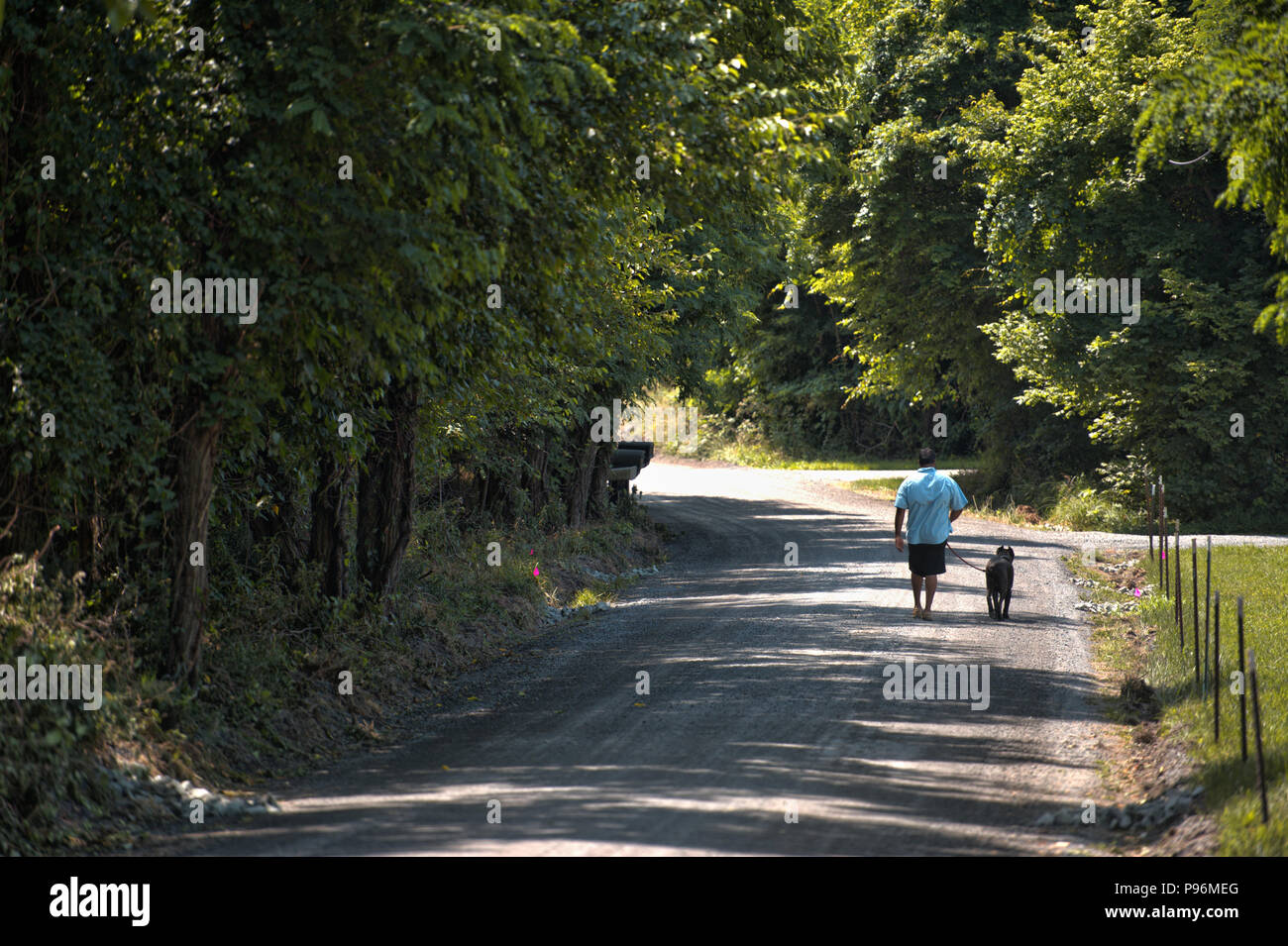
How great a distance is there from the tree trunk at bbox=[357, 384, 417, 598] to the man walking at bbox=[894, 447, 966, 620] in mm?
5709

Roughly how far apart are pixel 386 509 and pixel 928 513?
6.36m

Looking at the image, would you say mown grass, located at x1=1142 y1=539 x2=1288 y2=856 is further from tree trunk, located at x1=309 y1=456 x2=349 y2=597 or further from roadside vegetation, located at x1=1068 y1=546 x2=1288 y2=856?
tree trunk, located at x1=309 y1=456 x2=349 y2=597

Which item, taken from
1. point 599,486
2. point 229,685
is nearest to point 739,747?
point 229,685

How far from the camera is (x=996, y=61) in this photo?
113ft

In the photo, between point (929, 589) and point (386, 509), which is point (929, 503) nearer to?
point (929, 589)

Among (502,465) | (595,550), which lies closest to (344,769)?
(502,465)

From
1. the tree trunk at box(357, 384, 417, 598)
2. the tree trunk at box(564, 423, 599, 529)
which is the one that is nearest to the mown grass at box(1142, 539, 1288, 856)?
the tree trunk at box(357, 384, 417, 598)

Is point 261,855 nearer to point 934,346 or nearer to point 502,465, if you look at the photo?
point 502,465

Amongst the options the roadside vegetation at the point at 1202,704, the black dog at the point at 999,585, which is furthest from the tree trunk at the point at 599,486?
the black dog at the point at 999,585

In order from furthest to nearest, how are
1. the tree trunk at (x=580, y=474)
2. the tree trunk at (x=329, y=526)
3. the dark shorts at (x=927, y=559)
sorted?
the tree trunk at (x=580, y=474)
the dark shorts at (x=927, y=559)
the tree trunk at (x=329, y=526)

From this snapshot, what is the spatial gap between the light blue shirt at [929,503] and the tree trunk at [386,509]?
574 cm

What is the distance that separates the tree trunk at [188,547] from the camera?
32.4 ft

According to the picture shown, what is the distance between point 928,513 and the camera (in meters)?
15.9

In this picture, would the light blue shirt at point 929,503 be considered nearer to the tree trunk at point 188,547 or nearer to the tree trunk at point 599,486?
the tree trunk at point 188,547
